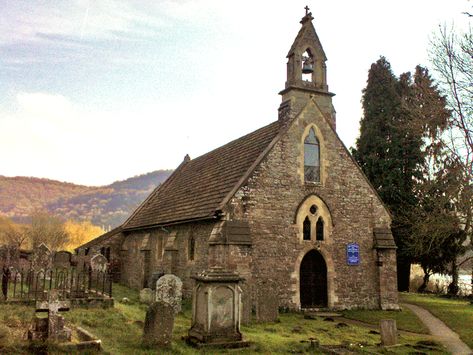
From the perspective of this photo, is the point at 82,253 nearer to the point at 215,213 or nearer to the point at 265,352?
the point at 215,213

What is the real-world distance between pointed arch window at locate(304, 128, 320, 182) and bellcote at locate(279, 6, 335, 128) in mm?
1634

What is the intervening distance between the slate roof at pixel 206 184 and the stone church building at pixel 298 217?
116mm

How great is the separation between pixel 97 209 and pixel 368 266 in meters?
125

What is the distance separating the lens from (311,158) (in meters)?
20.9

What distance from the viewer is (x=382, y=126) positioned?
107 feet

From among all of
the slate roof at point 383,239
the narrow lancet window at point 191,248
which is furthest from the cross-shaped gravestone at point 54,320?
the slate roof at point 383,239

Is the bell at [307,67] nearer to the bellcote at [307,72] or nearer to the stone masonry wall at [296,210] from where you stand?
the bellcote at [307,72]

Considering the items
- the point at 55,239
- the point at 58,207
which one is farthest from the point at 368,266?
the point at 58,207

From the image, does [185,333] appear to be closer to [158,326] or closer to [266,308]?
[158,326]

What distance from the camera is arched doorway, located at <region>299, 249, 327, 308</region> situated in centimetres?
1978

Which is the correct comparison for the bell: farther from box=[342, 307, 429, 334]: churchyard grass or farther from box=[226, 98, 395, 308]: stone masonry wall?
box=[342, 307, 429, 334]: churchyard grass

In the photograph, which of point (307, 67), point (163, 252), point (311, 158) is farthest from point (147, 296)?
point (307, 67)

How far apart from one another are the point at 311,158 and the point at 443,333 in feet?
29.5

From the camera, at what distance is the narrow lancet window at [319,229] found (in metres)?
20.2
